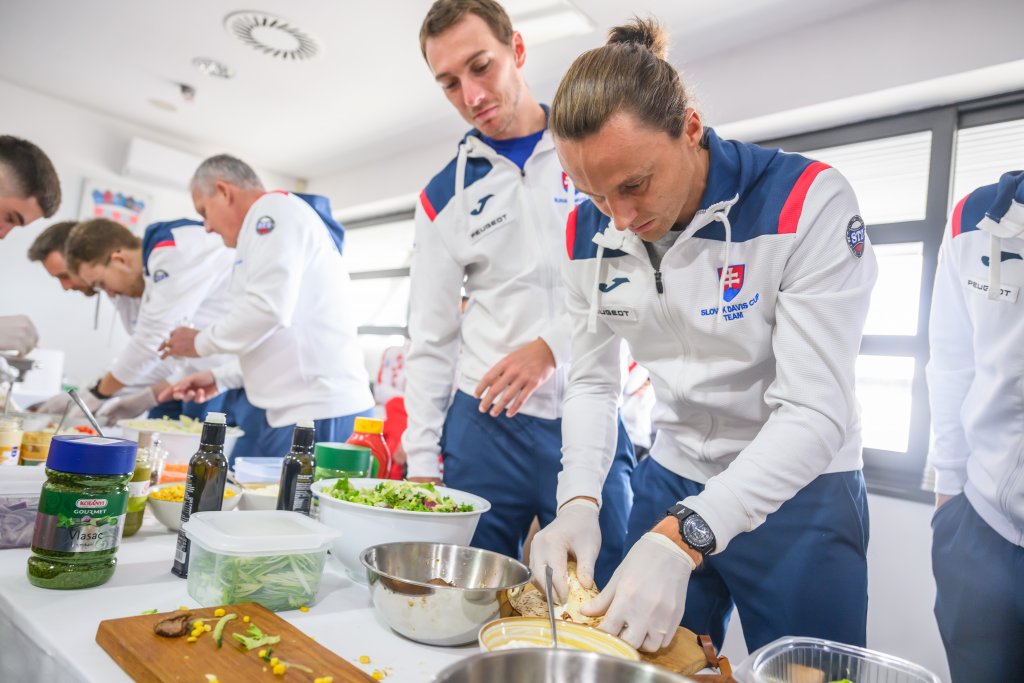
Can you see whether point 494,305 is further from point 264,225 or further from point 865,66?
point 865,66

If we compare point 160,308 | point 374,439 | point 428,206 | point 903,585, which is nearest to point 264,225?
point 428,206

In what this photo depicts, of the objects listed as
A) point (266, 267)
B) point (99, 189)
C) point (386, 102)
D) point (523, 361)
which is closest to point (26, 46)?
point (99, 189)

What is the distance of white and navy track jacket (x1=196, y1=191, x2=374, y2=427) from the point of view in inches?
85.8

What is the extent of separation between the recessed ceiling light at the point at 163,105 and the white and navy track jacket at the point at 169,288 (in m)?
2.57

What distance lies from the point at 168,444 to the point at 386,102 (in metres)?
3.38

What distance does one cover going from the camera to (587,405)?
135 cm

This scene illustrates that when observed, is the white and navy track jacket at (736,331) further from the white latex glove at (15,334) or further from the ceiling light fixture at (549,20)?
the ceiling light fixture at (549,20)

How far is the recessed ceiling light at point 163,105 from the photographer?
16.7ft

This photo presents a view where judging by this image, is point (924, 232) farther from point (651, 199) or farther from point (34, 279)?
point (34, 279)

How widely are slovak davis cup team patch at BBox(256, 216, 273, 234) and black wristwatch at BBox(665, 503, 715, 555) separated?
1.74 meters

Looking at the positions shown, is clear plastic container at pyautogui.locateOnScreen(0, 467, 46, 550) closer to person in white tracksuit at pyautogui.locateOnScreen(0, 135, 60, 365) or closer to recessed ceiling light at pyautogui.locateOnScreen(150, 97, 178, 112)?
person in white tracksuit at pyautogui.locateOnScreen(0, 135, 60, 365)

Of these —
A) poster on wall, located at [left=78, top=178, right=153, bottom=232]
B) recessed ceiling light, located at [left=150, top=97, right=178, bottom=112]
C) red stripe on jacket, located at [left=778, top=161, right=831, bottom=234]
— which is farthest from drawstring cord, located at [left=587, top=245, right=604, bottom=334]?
poster on wall, located at [left=78, top=178, right=153, bottom=232]

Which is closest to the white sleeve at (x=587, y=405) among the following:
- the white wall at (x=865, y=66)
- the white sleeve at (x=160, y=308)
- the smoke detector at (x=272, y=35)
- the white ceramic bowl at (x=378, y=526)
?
the white ceramic bowl at (x=378, y=526)

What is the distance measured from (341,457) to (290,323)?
0.95 metres
